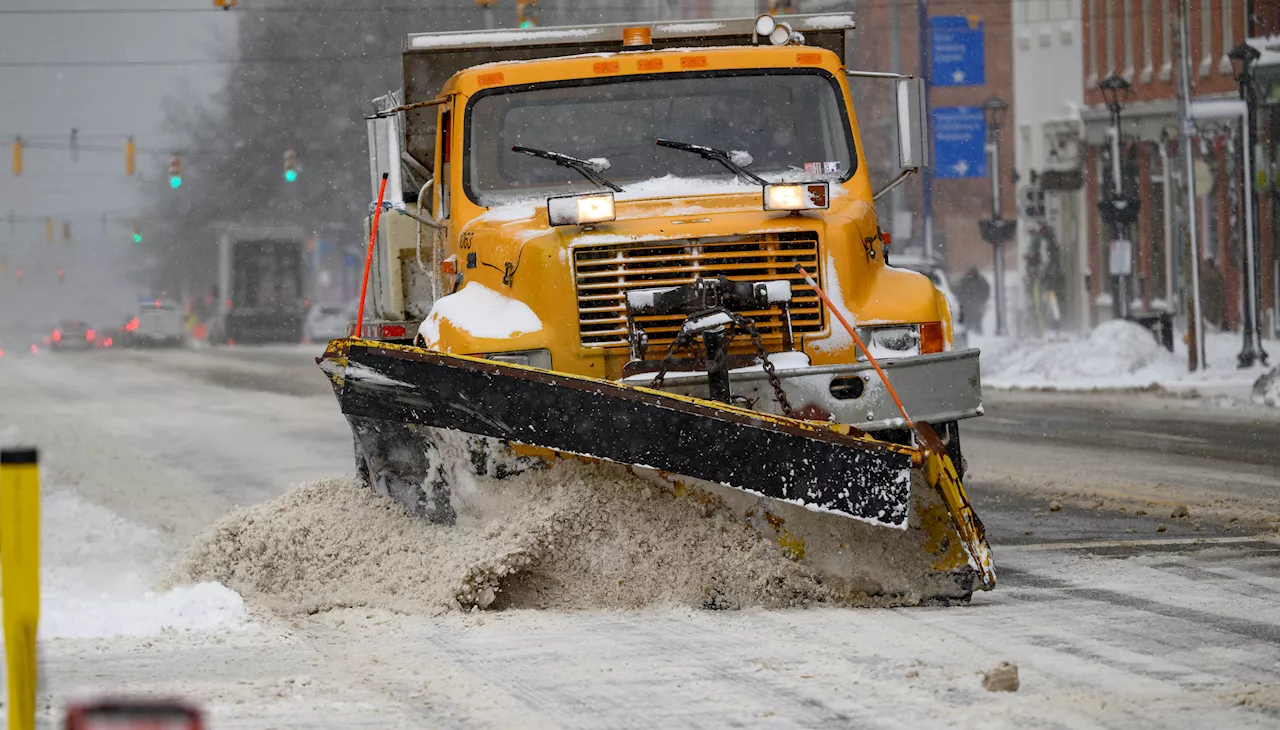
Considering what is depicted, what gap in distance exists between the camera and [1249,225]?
88.6ft

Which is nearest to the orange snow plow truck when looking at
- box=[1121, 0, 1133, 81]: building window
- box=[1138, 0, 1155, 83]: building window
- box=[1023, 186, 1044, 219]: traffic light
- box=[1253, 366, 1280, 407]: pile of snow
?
box=[1253, 366, 1280, 407]: pile of snow

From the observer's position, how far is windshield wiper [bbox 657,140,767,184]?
8.91 m

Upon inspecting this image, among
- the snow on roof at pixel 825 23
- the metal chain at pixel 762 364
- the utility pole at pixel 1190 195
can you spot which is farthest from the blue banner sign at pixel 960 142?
the metal chain at pixel 762 364

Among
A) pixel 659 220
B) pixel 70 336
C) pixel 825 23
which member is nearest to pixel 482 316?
pixel 659 220

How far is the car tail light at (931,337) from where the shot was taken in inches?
321

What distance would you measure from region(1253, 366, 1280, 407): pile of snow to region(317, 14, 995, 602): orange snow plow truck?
11805 mm

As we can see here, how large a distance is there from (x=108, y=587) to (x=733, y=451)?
11.5 feet

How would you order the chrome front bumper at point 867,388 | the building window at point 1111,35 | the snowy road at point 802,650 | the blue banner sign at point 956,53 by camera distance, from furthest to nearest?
1. the building window at point 1111,35
2. the blue banner sign at point 956,53
3. the chrome front bumper at point 867,388
4. the snowy road at point 802,650

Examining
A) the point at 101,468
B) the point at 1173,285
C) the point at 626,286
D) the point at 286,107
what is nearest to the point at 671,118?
the point at 626,286

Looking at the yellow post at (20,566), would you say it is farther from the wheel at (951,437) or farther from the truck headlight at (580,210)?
the wheel at (951,437)

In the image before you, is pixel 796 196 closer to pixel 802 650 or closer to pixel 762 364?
pixel 762 364

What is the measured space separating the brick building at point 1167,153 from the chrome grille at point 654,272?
27.2 m

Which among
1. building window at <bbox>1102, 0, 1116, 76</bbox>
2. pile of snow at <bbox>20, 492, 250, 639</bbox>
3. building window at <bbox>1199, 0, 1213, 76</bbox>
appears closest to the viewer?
pile of snow at <bbox>20, 492, 250, 639</bbox>

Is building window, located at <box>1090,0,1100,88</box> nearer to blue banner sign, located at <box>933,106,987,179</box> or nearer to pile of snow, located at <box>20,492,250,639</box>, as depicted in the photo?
blue banner sign, located at <box>933,106,987,179</box>
